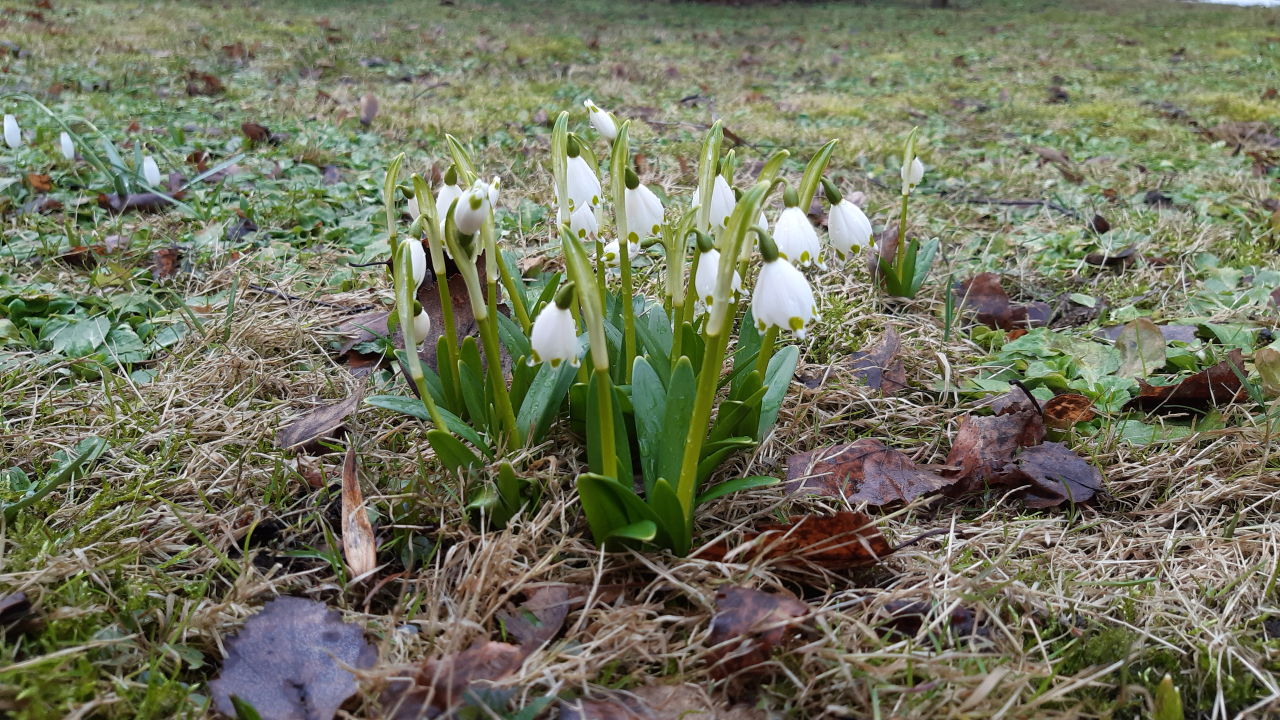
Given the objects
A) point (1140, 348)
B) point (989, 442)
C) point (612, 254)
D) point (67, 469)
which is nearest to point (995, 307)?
point (1140, 348)

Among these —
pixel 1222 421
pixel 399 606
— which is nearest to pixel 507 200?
pixel 399 606

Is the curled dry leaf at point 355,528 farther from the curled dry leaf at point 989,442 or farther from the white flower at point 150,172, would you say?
the white flower at point 150,172

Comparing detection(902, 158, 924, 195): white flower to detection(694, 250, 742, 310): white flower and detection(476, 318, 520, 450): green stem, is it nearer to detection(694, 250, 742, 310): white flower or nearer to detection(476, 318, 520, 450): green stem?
detection(694, 250, 742, 310): white flower

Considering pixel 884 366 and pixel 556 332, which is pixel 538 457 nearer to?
pixel 556 332

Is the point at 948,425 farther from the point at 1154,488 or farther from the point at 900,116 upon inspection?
the point at 900,116

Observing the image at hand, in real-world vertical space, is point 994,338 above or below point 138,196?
below

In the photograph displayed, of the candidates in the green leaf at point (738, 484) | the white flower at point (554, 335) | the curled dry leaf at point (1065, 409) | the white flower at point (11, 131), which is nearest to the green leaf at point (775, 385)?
the green leaf at point (738, 484)

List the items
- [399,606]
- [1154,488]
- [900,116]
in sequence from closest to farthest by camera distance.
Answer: [399,606]
[1154,488]
[900,116]
